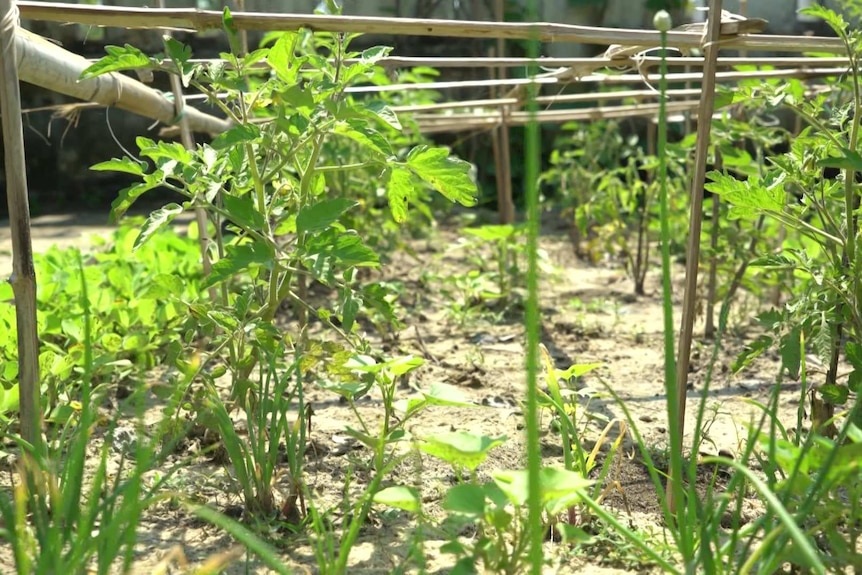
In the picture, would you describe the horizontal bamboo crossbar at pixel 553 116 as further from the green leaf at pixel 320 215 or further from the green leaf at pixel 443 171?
the green leaf at pixel 320 215

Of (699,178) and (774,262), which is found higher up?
(699,178)

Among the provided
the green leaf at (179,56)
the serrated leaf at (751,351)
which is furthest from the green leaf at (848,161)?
the green leaf at (179,56)

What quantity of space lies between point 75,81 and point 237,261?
0.90 m

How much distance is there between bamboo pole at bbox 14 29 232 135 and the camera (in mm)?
2174

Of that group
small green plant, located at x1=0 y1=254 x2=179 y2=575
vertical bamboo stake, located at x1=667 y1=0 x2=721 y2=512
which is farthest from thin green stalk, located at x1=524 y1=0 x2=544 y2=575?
vertical bamboo stake, located at x1=667 y1=0 x2=721 y2=512

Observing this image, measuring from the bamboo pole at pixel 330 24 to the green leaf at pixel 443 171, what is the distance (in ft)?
0.93

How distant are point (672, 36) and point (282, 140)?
2.80 feet

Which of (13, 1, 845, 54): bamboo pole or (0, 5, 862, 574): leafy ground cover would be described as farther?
(13, 1, 845, 54): bamboo pole

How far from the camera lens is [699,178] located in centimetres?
184

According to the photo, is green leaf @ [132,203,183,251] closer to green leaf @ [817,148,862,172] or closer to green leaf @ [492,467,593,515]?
green leaf @ [492,467,593,515]

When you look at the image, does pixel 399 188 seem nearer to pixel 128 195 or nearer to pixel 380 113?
pixel 380 113

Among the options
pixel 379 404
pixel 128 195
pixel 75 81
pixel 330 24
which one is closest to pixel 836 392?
pixel 330 24

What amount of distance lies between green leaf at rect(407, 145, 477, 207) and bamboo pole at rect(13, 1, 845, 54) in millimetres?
282

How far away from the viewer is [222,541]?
1.84 meters
